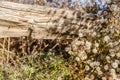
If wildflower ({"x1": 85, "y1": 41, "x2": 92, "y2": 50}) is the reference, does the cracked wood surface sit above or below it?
above

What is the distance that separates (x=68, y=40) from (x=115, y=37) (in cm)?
83

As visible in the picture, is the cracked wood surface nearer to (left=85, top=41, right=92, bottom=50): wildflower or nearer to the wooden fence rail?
the wooden fence rail

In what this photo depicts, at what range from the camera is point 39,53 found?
→ 4973mm

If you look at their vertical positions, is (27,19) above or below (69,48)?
above

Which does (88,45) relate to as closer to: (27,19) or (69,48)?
(69,48)

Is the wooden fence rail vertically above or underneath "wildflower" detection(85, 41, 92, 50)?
above

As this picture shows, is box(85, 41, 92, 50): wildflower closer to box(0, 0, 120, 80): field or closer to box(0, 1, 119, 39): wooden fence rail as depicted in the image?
box(0, 0, 120, 80): field

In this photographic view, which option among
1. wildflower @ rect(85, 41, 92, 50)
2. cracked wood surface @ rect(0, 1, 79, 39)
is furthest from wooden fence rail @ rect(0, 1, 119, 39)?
wildflower @ rect(85, 41, 92, 50)

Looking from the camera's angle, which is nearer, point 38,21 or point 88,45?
point 88,45

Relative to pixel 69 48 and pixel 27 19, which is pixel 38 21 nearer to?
pixel 27 19

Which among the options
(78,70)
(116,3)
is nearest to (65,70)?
(78,70)

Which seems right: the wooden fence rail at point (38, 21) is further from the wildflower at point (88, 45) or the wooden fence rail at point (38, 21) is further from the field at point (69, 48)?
the wildflower at point (88, 45)

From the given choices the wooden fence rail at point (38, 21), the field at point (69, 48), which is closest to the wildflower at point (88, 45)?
the field at point (69, 48)

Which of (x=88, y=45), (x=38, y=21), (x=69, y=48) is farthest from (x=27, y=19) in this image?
(x=88, y=45)
